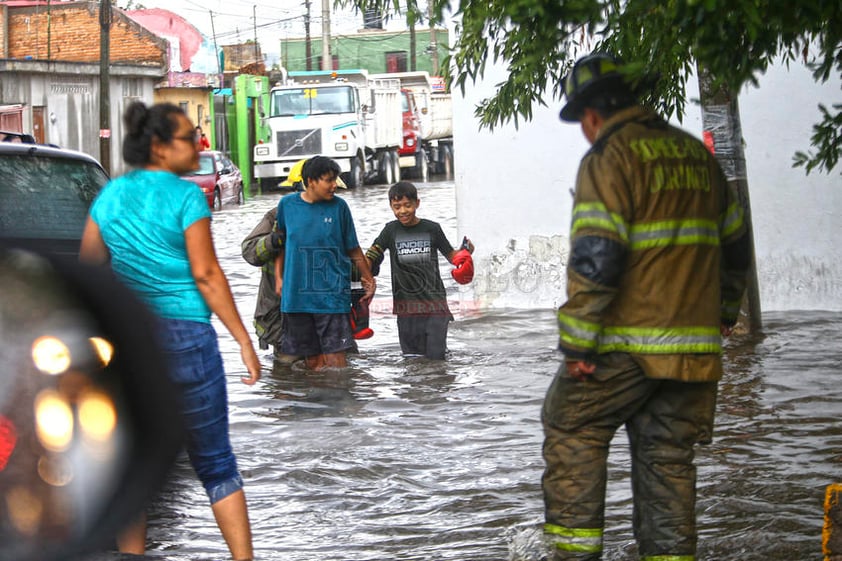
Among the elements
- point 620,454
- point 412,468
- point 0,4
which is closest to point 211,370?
point 412,468

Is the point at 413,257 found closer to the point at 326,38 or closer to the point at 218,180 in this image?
the point at 218,180

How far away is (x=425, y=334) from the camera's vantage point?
380 inches

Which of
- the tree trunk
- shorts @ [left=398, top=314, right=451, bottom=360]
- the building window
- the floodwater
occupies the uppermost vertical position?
the building window

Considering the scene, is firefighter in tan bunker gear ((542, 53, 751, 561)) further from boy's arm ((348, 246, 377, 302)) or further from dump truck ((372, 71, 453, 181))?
dump truck ((372, 71, 453, 181))

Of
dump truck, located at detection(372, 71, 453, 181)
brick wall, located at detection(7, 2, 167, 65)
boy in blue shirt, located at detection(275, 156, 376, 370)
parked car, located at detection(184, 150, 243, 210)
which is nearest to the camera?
boy in blue shirt, located at detection(275, 156, 376, 370)

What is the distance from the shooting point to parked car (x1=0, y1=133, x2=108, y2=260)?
6324mm

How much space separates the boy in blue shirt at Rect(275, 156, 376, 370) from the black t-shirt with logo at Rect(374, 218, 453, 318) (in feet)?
1.96

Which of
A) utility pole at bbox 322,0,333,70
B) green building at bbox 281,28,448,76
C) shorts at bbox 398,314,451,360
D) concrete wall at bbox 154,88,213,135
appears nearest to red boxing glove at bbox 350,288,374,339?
shorts at bbox 398,314,451,360

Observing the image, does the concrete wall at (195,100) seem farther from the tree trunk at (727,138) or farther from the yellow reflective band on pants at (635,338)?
the yellow reflective band on pants at (635,338)

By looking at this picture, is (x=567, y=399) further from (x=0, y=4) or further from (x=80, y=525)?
(x=0, y=4)

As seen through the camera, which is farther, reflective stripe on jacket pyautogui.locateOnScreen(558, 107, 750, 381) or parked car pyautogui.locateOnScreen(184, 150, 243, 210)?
parked car pyautogui.locateOnScreen(184, 150, 243, 210)

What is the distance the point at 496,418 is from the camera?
26.2 feet

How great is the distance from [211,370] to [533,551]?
129cm

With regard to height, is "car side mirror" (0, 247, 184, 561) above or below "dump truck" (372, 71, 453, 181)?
below
